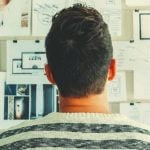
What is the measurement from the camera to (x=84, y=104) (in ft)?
2.71

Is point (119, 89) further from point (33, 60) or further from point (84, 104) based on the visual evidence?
point (84, 104)

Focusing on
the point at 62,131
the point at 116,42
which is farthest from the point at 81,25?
the point at 116,42

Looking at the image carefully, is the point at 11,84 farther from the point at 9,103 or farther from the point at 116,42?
the point at 116,42

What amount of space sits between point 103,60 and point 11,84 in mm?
910

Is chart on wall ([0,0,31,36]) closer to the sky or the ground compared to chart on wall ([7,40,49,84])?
closer to the sky

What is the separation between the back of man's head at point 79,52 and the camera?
0.82 m

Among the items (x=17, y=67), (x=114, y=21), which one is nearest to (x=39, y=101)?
(x=17, y=67)

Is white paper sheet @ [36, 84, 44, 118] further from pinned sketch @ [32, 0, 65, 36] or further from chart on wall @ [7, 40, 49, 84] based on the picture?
pinned sketch @ [32, 0, 65, 36]

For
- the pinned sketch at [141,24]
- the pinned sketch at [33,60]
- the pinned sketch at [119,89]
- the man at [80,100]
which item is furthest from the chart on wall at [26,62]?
the man at [80,100]

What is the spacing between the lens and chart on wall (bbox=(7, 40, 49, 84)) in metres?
1.69

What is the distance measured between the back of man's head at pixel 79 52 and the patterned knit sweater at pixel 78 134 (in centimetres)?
7

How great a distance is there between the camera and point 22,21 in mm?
1707

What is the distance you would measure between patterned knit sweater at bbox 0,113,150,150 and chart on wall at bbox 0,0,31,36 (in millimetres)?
942

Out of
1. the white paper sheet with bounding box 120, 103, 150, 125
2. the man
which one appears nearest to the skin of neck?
the man
